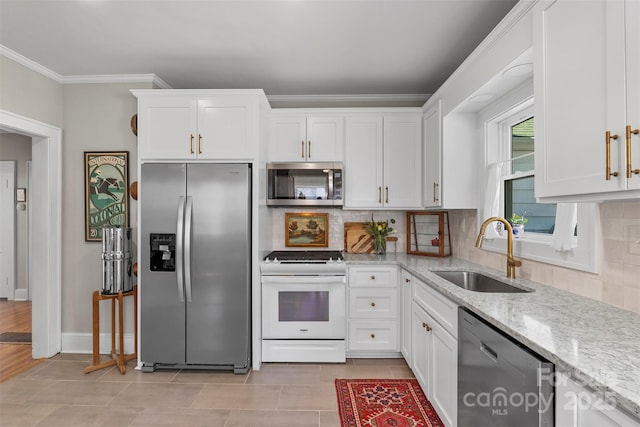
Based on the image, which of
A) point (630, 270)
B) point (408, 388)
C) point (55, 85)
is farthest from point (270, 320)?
point (55, 85)

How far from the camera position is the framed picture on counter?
367 cm

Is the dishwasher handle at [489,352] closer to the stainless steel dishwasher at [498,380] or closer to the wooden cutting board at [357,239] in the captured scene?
the stainless steel dishwasher at [498,380]

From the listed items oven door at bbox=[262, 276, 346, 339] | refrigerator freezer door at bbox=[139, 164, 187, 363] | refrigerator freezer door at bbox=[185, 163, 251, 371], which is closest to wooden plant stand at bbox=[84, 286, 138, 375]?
refrigerator freezer door at bbox=[139, 164, 187, 363]

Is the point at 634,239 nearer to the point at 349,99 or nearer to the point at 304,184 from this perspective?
the point at 304,184

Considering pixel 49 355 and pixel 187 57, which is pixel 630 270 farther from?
pixel 49 355

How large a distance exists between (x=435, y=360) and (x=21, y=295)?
589cm

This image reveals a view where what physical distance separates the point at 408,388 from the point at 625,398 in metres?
1.97

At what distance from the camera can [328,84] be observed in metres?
3.39

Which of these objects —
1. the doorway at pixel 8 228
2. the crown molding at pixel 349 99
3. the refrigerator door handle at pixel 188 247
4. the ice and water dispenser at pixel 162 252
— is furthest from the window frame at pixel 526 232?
the doorway at pixel 8 228

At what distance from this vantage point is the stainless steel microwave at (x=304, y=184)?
3.22m

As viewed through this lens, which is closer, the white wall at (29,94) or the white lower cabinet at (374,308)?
the white wall at (29,94)

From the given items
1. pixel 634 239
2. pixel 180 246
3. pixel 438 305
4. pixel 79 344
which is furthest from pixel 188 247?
pixel 634 239

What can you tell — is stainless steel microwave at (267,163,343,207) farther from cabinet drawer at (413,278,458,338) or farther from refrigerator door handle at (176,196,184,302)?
cabinet drawer at (413,278,458,338)

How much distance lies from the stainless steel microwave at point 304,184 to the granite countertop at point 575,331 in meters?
1.48
